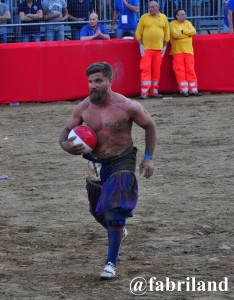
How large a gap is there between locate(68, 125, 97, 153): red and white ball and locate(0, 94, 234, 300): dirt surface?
103 cm

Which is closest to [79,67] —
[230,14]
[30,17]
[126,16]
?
[30,17]

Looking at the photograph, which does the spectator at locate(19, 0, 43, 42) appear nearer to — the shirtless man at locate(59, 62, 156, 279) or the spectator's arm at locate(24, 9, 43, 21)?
the spectator's arm at locate(24, 9, 43, 21)

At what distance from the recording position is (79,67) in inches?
715

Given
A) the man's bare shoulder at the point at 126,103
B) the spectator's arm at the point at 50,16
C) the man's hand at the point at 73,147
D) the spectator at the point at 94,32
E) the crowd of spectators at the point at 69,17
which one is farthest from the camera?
the spectator's arm at the point at 50,16

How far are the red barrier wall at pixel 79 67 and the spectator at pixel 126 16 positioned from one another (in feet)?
1.75

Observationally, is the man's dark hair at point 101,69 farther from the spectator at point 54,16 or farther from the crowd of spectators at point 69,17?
the spectator at point 54,16

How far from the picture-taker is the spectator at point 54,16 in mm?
18797

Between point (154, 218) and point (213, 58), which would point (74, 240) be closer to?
point (154, 218)

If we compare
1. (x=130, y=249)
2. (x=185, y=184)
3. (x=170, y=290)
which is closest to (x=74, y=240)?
(x=130, y=249)

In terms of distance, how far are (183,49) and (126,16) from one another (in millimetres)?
1485

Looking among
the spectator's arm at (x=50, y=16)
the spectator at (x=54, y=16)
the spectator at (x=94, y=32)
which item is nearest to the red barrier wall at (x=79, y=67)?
the spectator at (x=94, y=32)

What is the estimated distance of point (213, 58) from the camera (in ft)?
62.6

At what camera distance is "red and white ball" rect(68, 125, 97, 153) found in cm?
704

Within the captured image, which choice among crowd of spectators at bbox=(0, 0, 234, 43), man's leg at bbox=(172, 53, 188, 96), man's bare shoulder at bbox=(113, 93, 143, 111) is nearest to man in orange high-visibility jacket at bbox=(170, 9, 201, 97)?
man's leg at bbox=(172, 53, 188, 96)
